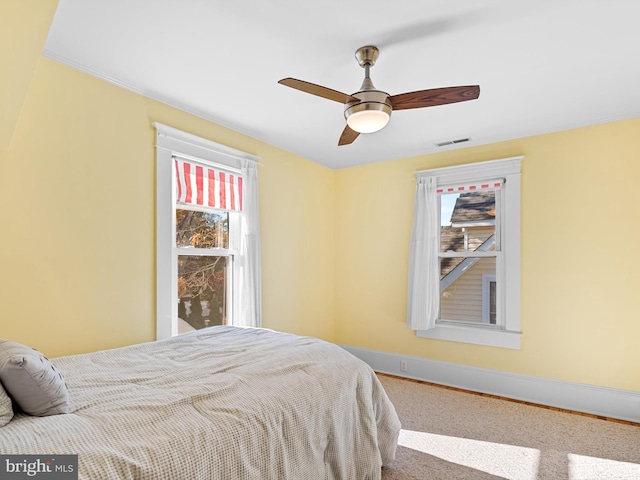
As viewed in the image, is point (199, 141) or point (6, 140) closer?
→ point (6, 140)

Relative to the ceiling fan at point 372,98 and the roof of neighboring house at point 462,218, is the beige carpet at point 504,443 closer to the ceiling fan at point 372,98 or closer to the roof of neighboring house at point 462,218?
the roof of neighboring house at point 462,218

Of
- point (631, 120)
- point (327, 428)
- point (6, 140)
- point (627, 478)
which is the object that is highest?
point (631, 120)

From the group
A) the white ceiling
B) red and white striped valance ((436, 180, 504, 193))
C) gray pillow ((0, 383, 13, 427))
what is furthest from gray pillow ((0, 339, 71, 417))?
red and white striped valance ((436, 180, 504, 193))

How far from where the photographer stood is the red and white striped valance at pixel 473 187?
373cm

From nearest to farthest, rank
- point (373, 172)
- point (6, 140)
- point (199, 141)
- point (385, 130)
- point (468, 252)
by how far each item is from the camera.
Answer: point (6, 140), point (199, 141), point (385, 130), point (468, 252), point (373, 172)

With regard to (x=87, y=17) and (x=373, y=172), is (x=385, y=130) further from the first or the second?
(x=87, y=17)

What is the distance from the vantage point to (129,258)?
101 inches

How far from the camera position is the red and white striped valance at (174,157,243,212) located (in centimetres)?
297

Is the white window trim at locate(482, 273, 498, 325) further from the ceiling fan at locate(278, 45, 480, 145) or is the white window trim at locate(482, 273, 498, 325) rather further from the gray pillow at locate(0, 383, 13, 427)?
the gray pillow at locate(0, 383, 13, 427)

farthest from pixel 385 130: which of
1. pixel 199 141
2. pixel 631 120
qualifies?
Answer: pixel 631 120

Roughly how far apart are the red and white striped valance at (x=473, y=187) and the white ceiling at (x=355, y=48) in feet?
2.45

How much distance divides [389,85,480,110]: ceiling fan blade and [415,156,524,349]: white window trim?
1913 millimetres

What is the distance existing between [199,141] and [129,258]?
3.80 ft

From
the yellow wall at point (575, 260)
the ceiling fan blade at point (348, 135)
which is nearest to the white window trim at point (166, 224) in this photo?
the ceiling fan blade at point (348, 135)
